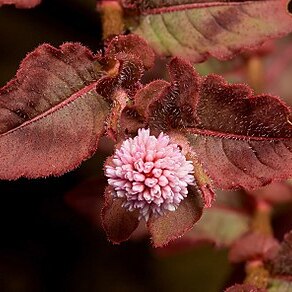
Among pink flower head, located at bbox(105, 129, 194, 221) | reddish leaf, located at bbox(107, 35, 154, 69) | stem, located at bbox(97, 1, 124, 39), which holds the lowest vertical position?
pink flower head, located at bbox(105, 129, 194, 221)

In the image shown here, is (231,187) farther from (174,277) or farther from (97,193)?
(174,277)

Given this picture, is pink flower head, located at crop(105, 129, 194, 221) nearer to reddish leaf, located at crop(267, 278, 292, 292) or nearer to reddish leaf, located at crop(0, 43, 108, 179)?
reddish leaf, located at crop(0, 43, 108, 179)

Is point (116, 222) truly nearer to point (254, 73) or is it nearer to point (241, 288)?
point (241, 288)

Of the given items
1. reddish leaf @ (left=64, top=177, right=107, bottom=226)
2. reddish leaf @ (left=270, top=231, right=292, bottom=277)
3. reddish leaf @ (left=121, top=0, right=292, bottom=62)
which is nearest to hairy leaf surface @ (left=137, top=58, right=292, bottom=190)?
reddish leaf @ (left=121, top=0, right=292, bottom=62)

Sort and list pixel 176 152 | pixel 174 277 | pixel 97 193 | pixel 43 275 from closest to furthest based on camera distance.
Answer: pixel 176 152, pixel 97 193, pixel 43 275, pixel 174 277

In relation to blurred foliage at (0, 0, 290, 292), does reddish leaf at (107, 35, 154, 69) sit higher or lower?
higher

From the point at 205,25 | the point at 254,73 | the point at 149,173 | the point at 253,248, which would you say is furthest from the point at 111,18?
the point at 254,73

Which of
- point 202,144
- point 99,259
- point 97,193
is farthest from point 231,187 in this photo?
point 99,259
